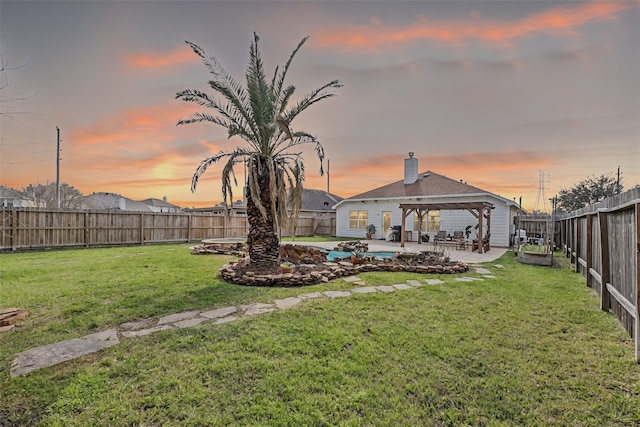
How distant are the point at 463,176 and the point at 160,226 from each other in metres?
21.2

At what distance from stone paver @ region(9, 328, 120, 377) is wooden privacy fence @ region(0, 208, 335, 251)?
5762mm

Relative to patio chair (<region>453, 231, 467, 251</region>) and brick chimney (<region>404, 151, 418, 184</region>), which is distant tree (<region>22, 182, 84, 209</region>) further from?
patio chair (<region>453, 231, 467, 251</region>)

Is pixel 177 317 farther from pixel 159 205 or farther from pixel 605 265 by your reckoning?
pixel 159 205

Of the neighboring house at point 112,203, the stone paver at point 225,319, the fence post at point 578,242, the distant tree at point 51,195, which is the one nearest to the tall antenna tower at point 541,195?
the fence post at point 578,242

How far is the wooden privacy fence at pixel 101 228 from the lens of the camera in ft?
35.9

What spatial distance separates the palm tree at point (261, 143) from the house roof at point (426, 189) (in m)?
11.5

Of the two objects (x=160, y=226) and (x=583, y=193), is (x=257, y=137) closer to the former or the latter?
(x=160, y=226)

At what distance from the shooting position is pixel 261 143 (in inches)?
274

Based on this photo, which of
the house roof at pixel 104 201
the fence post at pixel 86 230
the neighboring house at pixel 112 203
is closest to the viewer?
the fence post at pixel 86 230

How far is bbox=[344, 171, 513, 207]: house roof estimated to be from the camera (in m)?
16.0

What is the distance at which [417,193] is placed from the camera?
57.1 feet

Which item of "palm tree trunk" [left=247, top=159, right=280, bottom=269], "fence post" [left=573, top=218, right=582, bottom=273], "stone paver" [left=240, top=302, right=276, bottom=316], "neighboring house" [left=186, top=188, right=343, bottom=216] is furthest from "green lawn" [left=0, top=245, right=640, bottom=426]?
"neighboring house" [left=186, top=188, right=343, bottom=216]

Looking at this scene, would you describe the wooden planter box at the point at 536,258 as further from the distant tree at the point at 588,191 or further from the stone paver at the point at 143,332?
the distant tree at the point at 588,191

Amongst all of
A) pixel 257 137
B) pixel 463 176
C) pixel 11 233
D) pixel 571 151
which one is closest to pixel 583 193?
pixel 463 176
